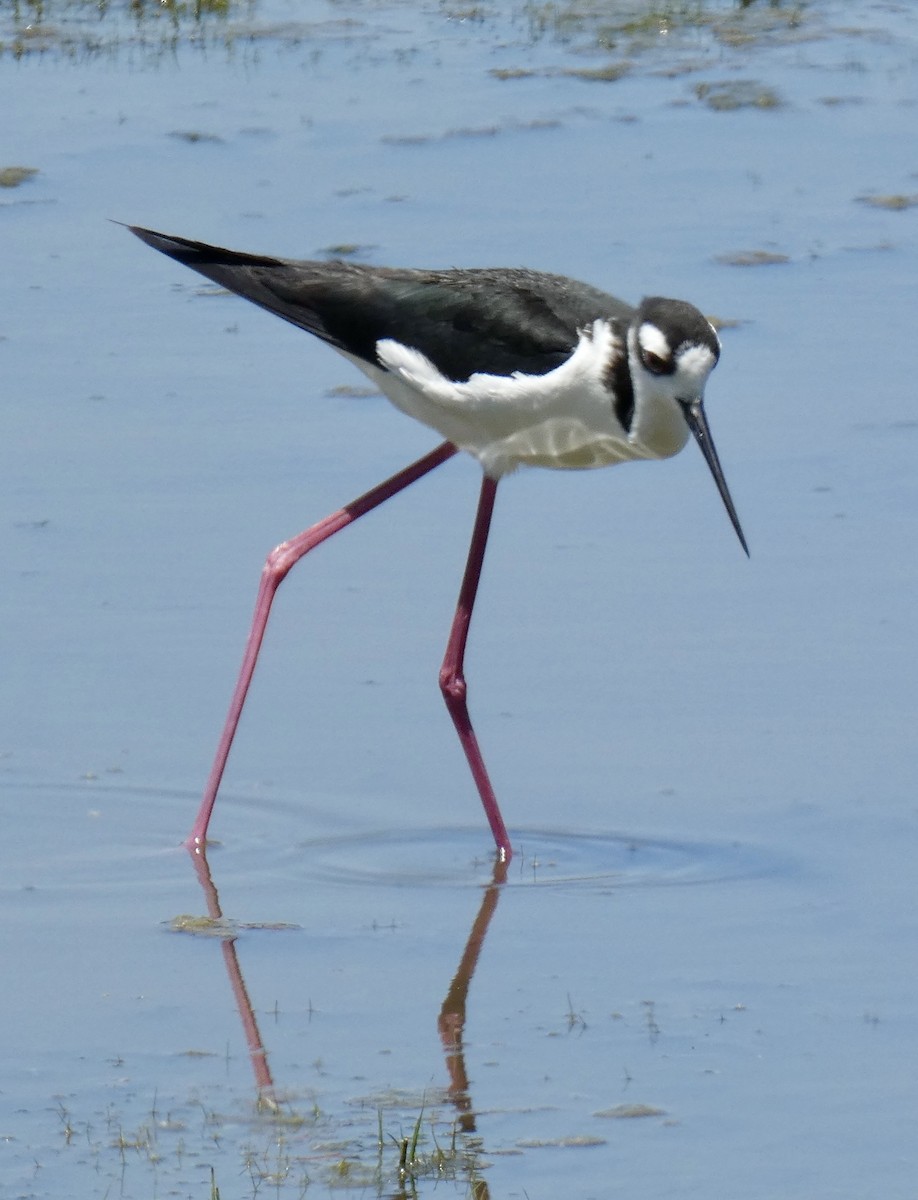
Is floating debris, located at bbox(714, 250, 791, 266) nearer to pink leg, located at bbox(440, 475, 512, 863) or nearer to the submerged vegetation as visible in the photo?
the submerged vegetation

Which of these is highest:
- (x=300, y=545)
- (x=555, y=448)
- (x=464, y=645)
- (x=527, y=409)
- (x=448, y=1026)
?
(x=527, y=409)

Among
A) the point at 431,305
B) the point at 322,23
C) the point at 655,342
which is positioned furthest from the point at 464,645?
the point at 322,23

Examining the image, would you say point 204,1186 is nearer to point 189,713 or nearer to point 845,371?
point 189,713

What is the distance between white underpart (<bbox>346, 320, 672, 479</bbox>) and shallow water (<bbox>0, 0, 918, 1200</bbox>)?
0.64m

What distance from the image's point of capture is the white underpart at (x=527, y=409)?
5.61m

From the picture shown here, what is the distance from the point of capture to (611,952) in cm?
488

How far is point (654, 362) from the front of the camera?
548 centimetres

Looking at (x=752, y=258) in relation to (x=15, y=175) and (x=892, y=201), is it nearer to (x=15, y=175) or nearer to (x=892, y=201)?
(x=892, y=201)

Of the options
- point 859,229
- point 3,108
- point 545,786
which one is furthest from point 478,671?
point 3,108

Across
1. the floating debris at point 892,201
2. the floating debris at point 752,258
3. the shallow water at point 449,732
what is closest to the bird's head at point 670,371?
the shallow water at point 449,732

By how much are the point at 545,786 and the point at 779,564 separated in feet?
4.69

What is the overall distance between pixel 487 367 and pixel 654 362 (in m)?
0.45

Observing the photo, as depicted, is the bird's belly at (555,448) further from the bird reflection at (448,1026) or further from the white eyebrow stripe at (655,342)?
the bird reflection at (448,1026)

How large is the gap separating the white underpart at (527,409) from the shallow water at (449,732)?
2.09 feet
